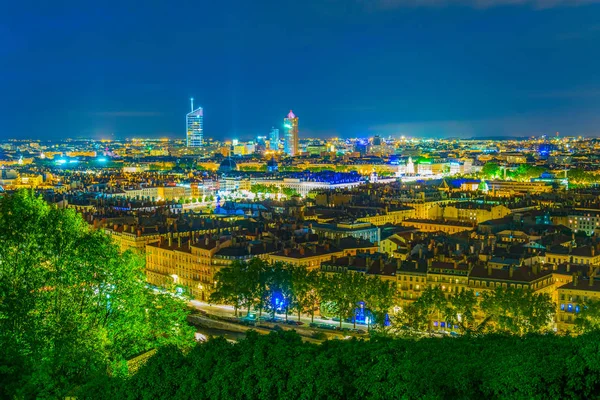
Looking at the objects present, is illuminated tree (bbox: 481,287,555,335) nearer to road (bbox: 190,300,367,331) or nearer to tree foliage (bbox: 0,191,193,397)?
road (bbox: 190,300,367,331)

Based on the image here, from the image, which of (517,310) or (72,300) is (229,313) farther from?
(72,300)

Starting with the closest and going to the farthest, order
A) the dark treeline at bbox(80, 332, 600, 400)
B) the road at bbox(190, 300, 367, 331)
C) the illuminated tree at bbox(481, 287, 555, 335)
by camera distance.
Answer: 1. the dark treeline at bbox(80, 332, 600, 400)
2. the illuminated tree at bbox(481, 287, 555, 335)
3. the road at bbox(190, 300, 367, 331)

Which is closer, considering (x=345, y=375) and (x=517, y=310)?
(x=345, y=375)

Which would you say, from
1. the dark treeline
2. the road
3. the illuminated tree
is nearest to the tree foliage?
the dark treeline

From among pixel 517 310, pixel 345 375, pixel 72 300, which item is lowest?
pixel 517 310

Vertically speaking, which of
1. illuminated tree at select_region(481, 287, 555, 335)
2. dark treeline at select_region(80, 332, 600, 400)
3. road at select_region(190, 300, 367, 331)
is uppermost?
dark treeline at select_region(80, 332, 600, 400)

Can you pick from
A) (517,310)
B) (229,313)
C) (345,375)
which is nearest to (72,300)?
(345,375)

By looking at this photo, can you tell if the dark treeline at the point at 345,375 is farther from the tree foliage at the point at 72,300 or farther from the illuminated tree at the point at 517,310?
the illuminated tree at the point at 517,310

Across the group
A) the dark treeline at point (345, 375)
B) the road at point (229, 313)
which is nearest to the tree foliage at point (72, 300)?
the dark treeline at point (345, 375)

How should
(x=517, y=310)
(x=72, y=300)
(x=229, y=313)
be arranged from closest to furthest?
(x=72, y=300), (x=517, y=310), (x=229, y=313)

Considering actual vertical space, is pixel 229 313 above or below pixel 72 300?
below
